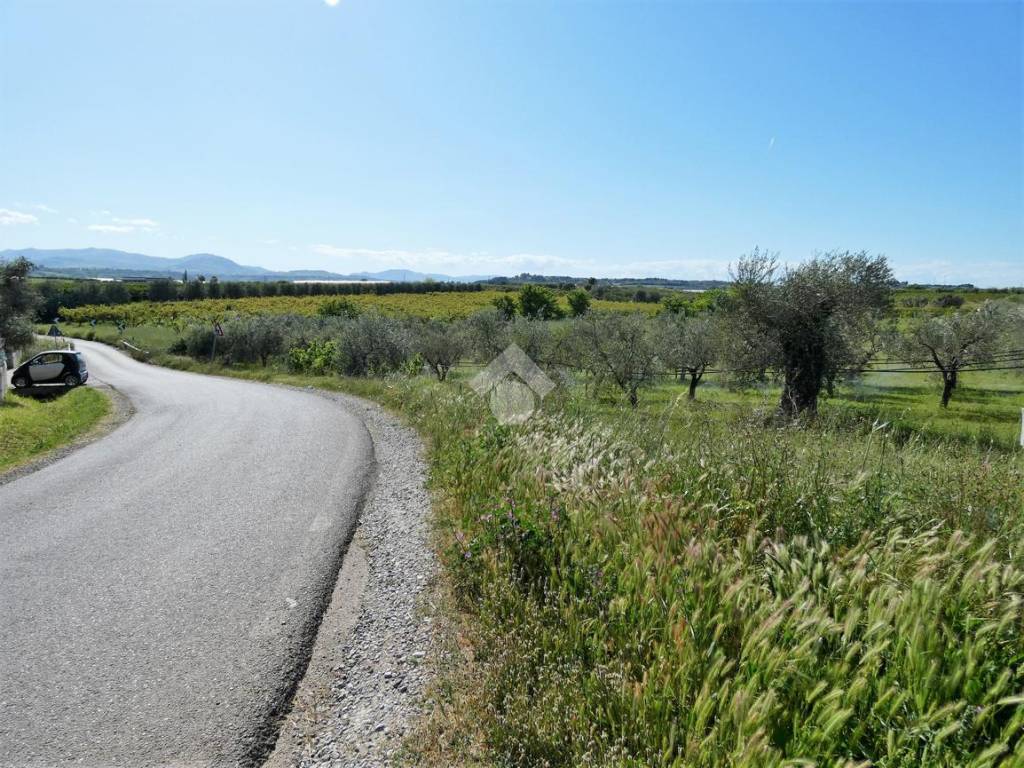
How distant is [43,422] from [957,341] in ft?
168

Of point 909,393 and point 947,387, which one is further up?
point 947,387

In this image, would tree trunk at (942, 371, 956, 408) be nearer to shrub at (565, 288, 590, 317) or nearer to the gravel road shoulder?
the gravel road shoulder

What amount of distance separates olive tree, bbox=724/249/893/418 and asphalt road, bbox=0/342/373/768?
18.5m

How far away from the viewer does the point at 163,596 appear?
17.1 ft

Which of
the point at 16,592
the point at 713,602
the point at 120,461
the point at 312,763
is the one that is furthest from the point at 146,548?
the point at 713,602

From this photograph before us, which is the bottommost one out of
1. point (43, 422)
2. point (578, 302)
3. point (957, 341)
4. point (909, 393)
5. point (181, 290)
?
point (909, 393)

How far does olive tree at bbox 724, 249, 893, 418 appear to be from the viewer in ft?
71.8

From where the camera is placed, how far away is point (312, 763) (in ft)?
10.7

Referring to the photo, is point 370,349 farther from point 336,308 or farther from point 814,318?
point 336,308

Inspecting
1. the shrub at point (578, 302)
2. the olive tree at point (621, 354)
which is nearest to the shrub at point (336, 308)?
the shrub at point (578, 302)

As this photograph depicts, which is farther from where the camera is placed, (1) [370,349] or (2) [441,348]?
(2) [441,348]

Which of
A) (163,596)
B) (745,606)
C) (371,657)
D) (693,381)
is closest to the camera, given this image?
(745,606)

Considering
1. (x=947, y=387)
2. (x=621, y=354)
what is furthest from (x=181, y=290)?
(x=947, y=387)

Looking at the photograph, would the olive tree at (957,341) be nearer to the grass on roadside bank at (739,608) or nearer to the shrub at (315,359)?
the shrub at (315,359)
